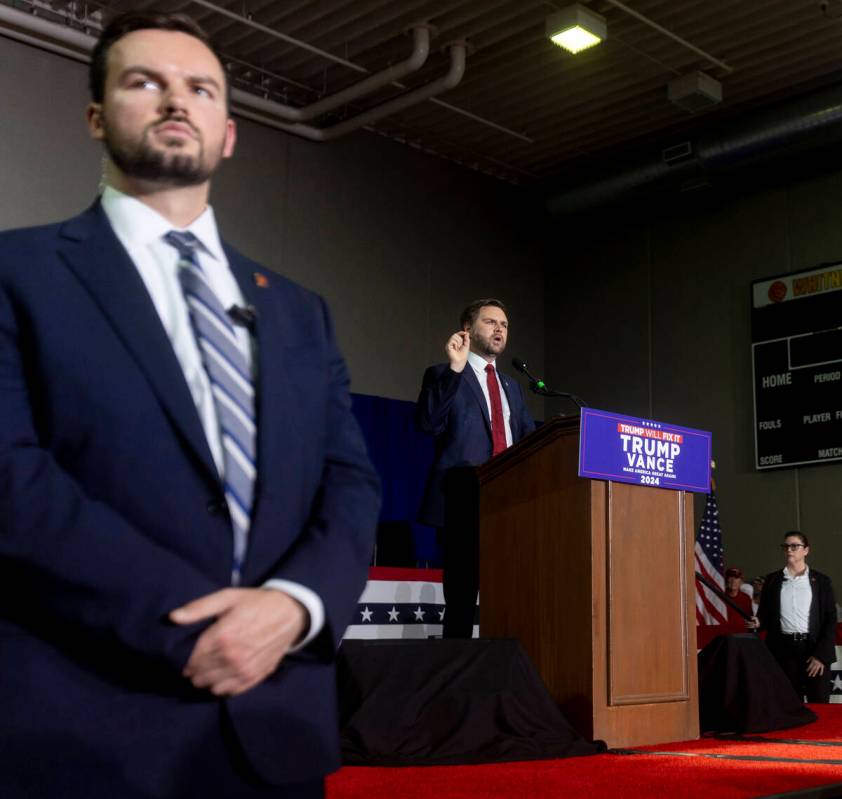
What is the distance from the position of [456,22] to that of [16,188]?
3180 mm

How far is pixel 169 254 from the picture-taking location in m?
1.11

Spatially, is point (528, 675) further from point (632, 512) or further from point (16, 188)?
point (16, 188)

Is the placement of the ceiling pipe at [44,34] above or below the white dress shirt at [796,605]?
above

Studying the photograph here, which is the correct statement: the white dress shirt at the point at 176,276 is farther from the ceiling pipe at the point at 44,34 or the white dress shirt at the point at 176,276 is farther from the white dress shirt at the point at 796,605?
the white dress shirt at the point at 796,605

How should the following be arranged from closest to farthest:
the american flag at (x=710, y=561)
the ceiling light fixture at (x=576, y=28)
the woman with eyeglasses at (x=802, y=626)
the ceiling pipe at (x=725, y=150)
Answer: the woman with eyeglasses at (x=802, y=626) → the ceiling light fixture at (x=576, y=28) → the american flag at (x=710, y=561) → the ceiling pipe at (x=725, y=150)

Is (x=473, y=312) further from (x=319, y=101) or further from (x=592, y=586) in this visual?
(x=319, y=101)

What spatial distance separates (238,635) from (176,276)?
0.38 metres

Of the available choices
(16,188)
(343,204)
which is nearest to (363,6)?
(343,204)

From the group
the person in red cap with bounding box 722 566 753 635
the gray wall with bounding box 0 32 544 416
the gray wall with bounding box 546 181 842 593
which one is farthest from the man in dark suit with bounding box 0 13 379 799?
the gray wall with bounding box 546 181 842 593

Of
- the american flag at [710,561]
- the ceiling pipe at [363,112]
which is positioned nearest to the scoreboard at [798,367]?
the american flag at [710,561]

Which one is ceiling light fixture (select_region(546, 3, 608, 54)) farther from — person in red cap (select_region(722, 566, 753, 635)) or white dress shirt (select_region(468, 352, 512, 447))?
person in red cap (select_region(722, 566, 753, 635))

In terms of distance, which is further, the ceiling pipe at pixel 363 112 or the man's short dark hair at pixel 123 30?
the ceiling pipe at pixel 363 112

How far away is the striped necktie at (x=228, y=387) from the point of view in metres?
1.03

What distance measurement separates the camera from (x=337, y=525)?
107cm
